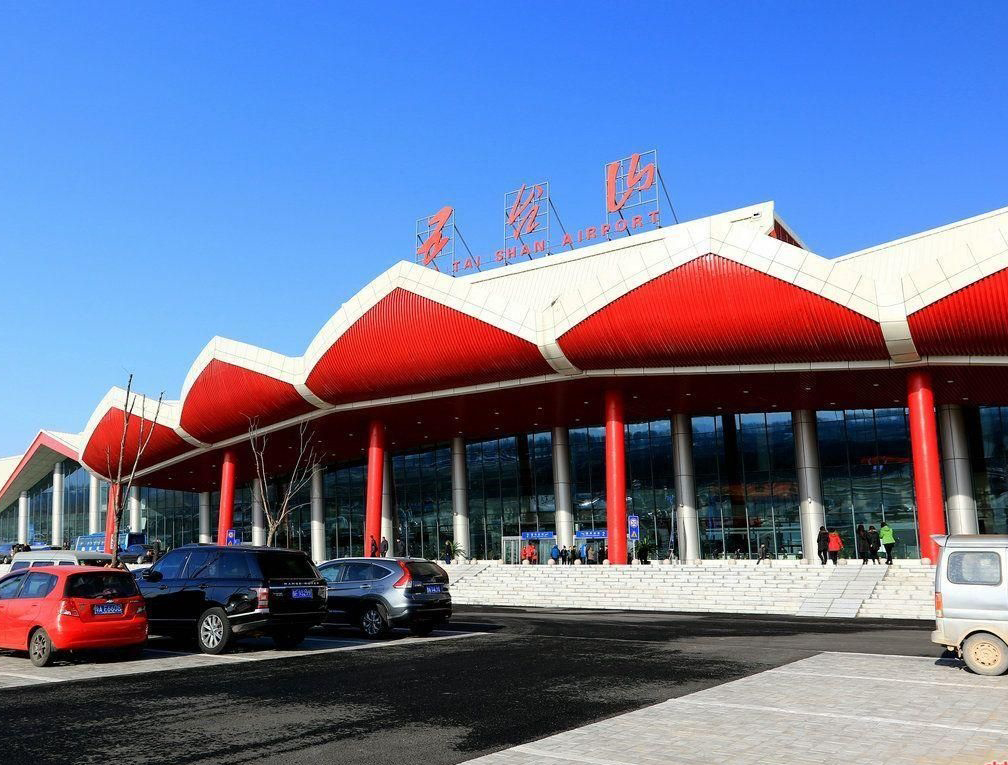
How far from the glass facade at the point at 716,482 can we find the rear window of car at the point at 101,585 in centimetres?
2896

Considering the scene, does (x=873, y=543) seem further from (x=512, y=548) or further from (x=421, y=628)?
(x=421, y=628)

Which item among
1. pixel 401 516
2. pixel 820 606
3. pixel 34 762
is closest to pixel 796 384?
pixel 820 606

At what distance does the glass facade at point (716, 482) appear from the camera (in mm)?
38750

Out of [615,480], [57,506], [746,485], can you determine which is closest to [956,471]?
[746,485]

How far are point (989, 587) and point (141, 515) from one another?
220 ft

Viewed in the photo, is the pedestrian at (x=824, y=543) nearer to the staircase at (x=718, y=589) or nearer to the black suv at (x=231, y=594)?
the staircase at (x=718, y=589)

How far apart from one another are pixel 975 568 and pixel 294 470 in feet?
137

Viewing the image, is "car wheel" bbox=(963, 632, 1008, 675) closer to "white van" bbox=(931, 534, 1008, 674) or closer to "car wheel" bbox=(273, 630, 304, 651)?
"white van" bbox=(931, 534, 1008, 674)

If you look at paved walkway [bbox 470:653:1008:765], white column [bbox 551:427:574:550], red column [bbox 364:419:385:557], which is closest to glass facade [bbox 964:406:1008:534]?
white column [bbox 551:427:574:550]

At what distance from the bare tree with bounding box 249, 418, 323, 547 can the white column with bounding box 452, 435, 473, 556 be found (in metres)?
7.54

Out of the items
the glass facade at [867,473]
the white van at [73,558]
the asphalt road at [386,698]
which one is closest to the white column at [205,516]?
the white van at [73,558]

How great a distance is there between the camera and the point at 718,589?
27125 millimetres

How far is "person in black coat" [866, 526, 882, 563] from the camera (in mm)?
31884

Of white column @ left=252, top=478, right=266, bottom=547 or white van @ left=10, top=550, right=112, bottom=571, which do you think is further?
white column @ left=252, top=478, right=266, bottom=547
